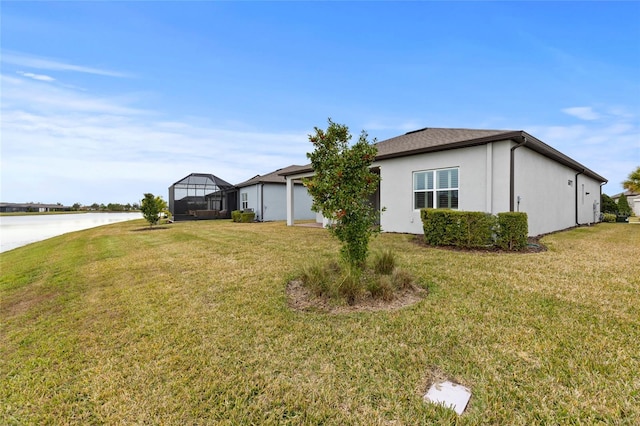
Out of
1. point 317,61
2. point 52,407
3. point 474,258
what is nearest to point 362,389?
point 52,407

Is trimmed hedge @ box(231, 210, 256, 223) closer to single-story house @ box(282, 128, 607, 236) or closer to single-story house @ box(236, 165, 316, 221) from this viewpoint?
single-story house @ box(236, 165, 316, 221)

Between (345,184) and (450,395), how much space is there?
2.97 meters

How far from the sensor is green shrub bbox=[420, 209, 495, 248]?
759 cm

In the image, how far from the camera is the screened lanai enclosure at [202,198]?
24.0 meters

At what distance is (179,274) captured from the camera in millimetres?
5859

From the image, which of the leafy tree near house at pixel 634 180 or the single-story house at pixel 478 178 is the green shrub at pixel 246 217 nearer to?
the single-story house at pixel 478 178

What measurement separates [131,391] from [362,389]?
1.91 meters

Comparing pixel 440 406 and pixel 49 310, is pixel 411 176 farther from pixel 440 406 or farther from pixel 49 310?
pixel 49 310

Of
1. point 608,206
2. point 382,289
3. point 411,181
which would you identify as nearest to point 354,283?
point 382,289

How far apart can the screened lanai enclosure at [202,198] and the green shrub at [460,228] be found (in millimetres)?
21005

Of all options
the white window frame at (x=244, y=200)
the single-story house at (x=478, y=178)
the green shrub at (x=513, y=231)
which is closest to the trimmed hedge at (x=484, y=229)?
the green shrub at (x=513, y=231)

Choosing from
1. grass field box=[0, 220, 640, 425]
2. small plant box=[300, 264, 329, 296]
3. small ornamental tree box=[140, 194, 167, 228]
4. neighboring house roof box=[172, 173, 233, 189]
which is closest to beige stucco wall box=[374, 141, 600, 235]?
grass field box=[0, 220, 640, 425]

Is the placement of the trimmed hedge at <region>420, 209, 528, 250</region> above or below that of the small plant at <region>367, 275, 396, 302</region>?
above

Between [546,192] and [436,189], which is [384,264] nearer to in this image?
[436,189]
